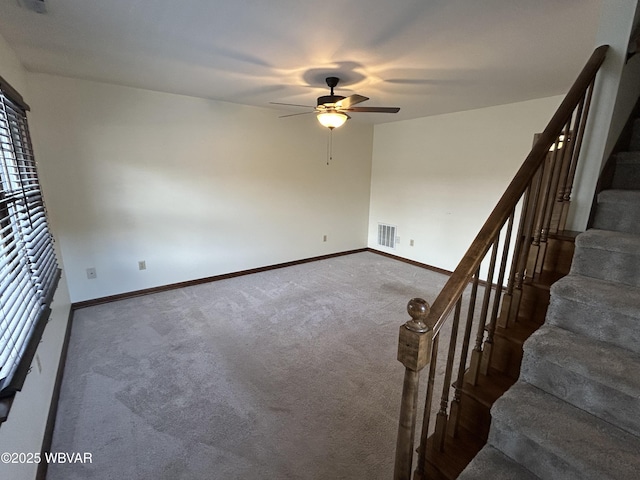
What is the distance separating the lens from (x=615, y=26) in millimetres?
1428

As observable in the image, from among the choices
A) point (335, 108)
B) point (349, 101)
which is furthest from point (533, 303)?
point (335, 108)

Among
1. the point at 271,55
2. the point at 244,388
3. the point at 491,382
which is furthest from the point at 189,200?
the point at 491,382

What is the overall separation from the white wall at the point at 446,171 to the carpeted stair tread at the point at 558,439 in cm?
327

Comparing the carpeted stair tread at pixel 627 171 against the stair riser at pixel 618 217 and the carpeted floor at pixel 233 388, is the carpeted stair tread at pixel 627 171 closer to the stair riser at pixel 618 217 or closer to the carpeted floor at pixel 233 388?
the stair riser at pixel 618 217

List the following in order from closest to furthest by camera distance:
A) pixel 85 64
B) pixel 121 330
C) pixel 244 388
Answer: pixel 244 388 → pixel 85 64 → pixel 121 330

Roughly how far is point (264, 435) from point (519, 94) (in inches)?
155

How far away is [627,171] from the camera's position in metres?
1.64

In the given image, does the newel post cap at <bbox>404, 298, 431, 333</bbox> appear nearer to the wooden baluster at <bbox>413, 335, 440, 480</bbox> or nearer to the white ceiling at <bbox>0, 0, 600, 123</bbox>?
the wooden baluster at <bbox>413, 335, 440, 480</bbox>

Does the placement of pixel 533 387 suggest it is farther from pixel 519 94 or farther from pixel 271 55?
pixel 519 94

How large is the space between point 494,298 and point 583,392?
0.43m

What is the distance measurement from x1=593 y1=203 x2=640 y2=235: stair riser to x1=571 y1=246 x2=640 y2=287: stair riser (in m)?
0.30

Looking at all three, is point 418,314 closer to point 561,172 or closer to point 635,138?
point 561,172

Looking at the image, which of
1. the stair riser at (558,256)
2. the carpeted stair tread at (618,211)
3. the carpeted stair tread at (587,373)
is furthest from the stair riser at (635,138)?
the carpeted stair tread at (587,373)

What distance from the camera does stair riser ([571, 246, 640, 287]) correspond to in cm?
130
